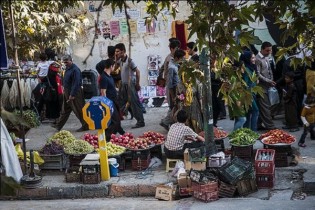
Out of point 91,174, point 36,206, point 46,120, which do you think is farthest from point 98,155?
point 46,120

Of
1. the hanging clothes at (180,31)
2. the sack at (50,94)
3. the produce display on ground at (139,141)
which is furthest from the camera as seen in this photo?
the hanging clothes at (180,31)

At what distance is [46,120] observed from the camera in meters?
15.5

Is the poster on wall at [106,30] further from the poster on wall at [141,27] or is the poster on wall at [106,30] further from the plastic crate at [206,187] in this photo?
the plastic crate at [206,187]

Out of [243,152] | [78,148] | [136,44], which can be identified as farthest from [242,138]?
[136,44]

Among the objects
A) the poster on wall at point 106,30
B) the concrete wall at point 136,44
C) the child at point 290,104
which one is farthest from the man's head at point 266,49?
the poster on wall at point 106,30

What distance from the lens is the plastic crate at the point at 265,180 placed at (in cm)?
1036

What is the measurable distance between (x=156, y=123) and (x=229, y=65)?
668cm

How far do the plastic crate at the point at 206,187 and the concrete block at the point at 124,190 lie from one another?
1076 millimetres

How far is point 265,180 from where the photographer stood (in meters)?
10.4

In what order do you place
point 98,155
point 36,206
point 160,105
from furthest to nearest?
point 160,105 < point 98,155 < point 36,206

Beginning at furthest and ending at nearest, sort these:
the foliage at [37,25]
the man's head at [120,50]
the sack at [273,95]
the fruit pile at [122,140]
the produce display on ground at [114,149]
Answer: the sack at [273,95]
the man's head at [120,50]
the fruit pile at [122,140]
the foliage at [37,25]
the produce display on ground at [114,149]

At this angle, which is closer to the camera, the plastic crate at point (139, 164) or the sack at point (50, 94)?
the plastic crate at point (139, 164)

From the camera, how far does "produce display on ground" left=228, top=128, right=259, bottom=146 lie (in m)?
11.1

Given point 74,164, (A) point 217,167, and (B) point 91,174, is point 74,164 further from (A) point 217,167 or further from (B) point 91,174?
(A) point 217,167
